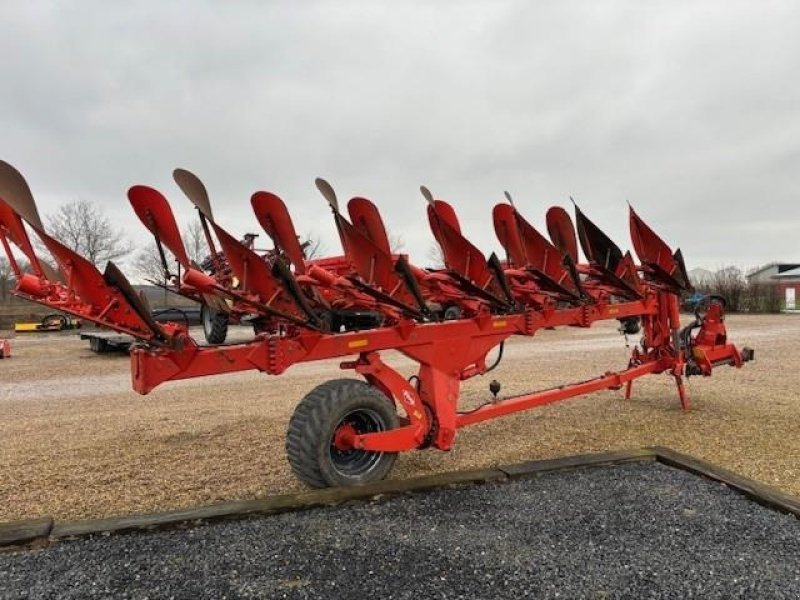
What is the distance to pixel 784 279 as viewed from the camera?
59.1 meters

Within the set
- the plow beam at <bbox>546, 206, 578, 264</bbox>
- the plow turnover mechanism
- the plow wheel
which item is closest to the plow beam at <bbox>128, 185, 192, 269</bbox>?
the plow turnover mechanism

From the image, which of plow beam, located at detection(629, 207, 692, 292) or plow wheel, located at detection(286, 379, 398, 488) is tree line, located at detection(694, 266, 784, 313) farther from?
plow wheel, located at detection(286, 379, 398, 488)

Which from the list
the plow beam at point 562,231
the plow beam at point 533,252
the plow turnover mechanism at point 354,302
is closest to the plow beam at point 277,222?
the plow turnover mechanism at point 354,302

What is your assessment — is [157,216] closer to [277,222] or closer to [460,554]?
[277,222]

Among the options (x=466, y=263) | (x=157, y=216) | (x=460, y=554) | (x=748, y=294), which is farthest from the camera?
(x=748, y=294)

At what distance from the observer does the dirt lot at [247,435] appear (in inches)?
191

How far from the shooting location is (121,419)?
7758 millimetres

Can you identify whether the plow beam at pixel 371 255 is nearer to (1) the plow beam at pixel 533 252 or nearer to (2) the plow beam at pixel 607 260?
(1) the plow beam at pixel 533 252

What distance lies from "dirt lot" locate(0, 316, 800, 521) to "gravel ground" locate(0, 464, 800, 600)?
1.20m

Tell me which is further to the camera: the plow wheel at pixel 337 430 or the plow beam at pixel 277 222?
the plow beam at pixel 277 222

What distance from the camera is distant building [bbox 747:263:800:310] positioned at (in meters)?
38.4

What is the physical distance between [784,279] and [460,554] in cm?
6717

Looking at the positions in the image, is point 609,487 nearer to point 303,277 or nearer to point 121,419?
point 303,277

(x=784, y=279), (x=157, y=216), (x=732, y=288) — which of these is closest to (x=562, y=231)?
(x=157, y=216)
